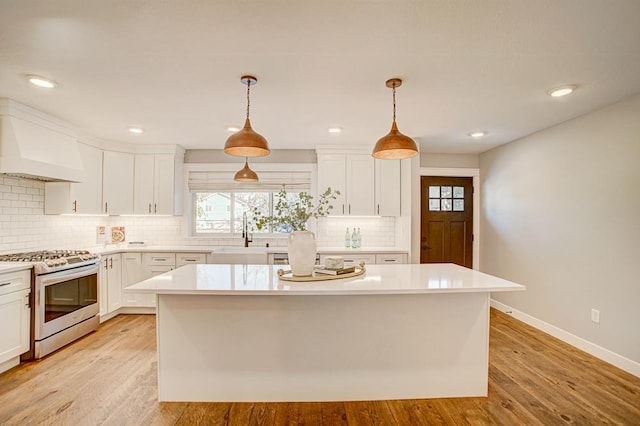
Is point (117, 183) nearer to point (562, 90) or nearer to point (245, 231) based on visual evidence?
point (245, 231)

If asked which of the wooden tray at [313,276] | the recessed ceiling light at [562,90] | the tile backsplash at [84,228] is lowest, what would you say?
the wooden tray at [313,276]

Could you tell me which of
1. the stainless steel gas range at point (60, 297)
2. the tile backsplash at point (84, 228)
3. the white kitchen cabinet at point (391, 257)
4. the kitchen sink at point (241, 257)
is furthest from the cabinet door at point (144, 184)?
the white kitchen cabinet at point (391, 257)

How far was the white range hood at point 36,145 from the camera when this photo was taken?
9.80 ft

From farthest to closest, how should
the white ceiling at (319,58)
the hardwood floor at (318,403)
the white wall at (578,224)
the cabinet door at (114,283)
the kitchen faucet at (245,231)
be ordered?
the kitchen faucet at (245,231) → the cabinet door at (114,283) → the white wall at (578,224) → the hardwood floor at (318,403) → the white ceiling at (319,58)

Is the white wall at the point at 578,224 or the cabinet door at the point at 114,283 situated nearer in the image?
the white wall at the point at 578,224

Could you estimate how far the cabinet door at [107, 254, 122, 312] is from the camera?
419cm

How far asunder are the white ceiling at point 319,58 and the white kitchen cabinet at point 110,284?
175 cm

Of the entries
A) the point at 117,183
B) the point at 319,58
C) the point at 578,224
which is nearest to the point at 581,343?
the point at 578,224

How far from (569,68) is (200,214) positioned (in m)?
4.72

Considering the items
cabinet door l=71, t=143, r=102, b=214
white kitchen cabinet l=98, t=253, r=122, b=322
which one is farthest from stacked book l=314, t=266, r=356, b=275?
cabinet door l=71, t=143, r=102, b=214

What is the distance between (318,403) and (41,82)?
3.27 m

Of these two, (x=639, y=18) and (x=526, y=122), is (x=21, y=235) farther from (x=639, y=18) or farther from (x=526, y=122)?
(x=526, y=122)

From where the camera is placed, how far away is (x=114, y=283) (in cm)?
428

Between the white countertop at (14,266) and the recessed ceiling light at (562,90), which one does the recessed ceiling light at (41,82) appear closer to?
the white countertop at (14,266)
